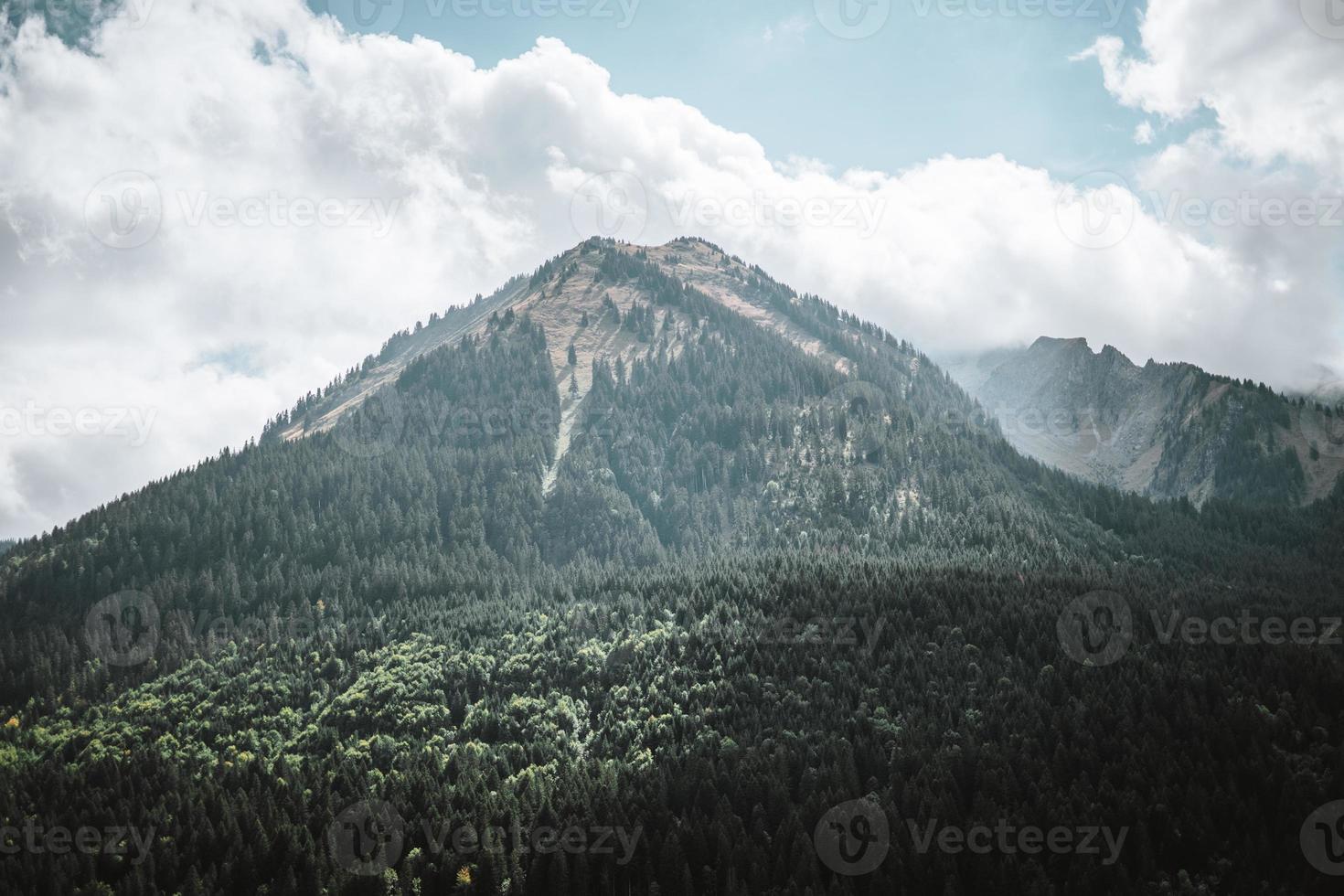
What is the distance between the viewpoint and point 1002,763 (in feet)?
427

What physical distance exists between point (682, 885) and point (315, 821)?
63253 millimetres

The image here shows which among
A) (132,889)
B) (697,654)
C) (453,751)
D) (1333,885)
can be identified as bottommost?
(1333,885)

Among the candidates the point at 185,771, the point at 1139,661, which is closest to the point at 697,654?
the point at 1139,661

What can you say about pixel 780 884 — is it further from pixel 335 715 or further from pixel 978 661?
pixel 335 715

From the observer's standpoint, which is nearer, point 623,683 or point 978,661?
point 978,661

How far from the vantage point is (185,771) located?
169125 mm

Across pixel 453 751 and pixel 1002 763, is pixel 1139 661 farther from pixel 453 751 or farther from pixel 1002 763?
pixel 453 751

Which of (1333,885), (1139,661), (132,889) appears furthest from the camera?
(1139,661)

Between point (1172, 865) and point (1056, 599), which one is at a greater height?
point (1056, 599)

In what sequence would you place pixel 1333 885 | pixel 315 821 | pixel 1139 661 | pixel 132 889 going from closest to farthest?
pixel 1333 885 → pixel 132 889 → pixel 315 821 → pixel 1139 661

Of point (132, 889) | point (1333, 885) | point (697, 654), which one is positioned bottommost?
point (1333, 885)

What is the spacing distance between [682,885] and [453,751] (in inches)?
2908

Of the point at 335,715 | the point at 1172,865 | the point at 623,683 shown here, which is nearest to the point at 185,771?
the point at 335,715

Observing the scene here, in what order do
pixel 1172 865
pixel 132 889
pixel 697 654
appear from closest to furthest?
1. pixel 1172 865
2. pixel 132 889
3. pixel 697 654
